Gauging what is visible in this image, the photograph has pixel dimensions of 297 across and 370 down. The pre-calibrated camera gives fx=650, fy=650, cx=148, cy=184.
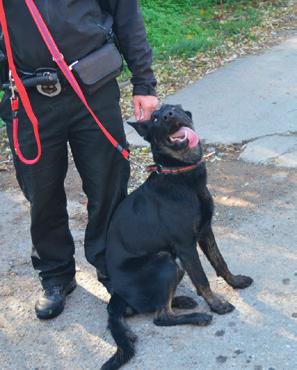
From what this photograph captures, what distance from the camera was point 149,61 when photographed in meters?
3.42

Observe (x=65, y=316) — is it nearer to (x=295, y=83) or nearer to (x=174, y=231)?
(x=174, y=231)

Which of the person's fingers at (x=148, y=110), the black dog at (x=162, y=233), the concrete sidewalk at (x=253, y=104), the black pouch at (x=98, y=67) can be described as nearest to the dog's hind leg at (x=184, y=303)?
the black dog at (x=162, y=233)

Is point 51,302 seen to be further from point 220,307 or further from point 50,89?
point 50,89

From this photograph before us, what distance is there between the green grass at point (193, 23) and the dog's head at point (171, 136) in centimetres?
444

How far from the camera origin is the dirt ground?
10.6 ft

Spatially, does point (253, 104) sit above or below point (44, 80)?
below

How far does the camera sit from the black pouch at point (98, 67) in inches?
125

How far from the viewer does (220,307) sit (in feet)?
11.4

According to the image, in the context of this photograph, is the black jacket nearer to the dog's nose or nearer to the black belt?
the black belt

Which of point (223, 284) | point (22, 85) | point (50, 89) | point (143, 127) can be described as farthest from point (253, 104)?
point (22, 85)

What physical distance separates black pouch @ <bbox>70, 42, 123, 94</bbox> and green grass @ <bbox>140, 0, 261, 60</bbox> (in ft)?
14.5

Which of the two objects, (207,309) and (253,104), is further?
(253,104)

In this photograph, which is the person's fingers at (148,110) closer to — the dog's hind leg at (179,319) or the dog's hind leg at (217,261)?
the dog's hind leg at (217,261)

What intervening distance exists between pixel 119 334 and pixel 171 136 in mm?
1043
